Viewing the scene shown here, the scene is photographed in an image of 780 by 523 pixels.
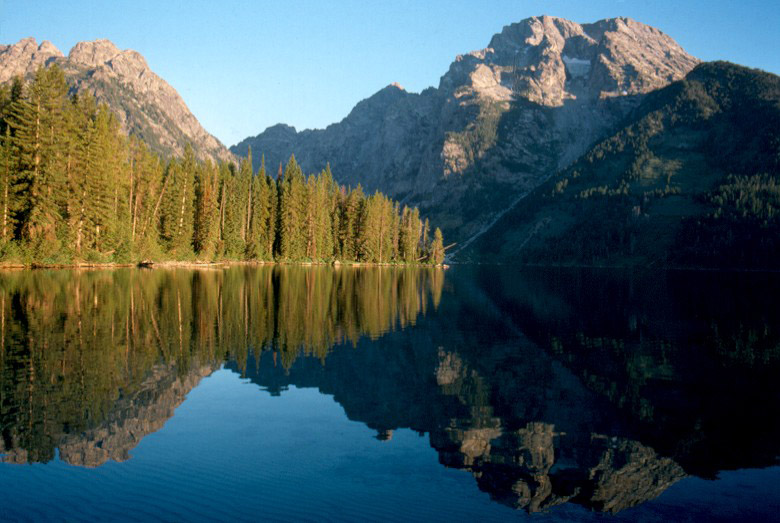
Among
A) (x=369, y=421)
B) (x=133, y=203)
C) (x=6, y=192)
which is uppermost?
(x=133, y=203)

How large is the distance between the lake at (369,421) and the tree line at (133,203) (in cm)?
4042

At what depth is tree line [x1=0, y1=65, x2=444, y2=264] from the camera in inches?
2554

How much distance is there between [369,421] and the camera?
16.6m

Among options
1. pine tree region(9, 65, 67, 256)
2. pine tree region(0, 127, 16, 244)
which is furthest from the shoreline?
pine tree region(0, 127, 16, 244)

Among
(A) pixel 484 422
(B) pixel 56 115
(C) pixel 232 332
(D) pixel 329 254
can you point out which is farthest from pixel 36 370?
(D) pixel 329 254

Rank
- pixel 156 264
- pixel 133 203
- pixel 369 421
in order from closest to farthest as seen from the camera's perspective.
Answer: pixel 369 421, pixel 156 264, pixel 133 203

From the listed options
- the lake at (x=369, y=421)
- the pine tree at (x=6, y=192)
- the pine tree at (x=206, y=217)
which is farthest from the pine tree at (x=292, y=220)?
the lake at (x=369, y=421)

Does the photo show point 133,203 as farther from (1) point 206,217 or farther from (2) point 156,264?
(1) point 206,217

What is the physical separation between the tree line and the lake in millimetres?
40425

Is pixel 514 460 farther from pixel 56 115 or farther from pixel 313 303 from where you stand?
pixel 56 115

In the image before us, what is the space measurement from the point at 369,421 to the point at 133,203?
88721 mm

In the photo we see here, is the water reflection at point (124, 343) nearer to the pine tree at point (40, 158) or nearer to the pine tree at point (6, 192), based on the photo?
the pine tree at point (6, 192)

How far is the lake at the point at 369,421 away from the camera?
433 inches

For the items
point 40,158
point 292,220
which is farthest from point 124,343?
point 292,220
